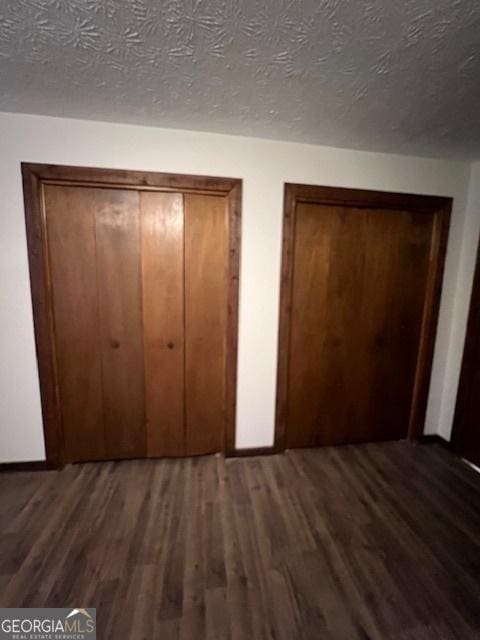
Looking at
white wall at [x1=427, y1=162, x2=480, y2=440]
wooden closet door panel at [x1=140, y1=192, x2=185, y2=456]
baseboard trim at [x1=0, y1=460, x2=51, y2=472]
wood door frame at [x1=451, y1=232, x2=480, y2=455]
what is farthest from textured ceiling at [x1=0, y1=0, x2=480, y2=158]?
baseboard trim at [x1=0, y1=460, x2=51, y2=472]

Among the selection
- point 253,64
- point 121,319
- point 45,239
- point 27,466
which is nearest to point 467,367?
point 253,64

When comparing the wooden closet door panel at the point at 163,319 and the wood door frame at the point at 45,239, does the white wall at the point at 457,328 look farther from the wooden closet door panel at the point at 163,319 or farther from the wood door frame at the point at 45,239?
the wooden closet door panel at the point at 163,319

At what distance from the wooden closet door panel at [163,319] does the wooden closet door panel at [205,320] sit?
0.05m

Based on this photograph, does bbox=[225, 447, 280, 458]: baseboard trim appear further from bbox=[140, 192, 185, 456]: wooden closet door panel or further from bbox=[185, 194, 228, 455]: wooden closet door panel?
bbox=[140, 192, 185, 456]: wooden closet door panel

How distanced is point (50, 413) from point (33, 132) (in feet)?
5.39

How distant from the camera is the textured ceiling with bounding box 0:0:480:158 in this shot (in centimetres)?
86

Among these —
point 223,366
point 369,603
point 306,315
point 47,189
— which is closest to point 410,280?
point 306,315

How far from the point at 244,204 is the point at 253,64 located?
76 cm

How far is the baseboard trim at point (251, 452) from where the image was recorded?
2.08m

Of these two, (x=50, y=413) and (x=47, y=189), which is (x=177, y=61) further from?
(x=50, y=413)

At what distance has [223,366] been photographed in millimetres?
2002

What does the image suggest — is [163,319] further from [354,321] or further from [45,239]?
[354,321]

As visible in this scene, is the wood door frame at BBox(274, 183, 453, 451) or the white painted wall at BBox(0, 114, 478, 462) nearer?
the white painted wall at BBox(0, 114, 478, 462)

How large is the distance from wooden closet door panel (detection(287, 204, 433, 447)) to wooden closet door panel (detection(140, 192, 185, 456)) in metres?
0.79
